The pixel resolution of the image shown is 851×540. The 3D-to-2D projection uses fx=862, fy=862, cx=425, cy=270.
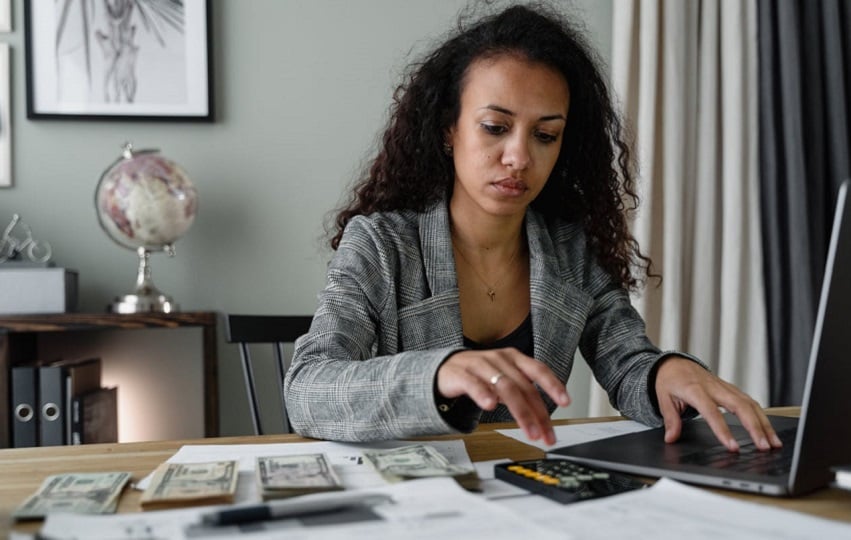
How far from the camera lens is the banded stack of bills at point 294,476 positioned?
740 millimetres

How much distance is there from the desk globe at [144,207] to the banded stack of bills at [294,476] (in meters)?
1.40

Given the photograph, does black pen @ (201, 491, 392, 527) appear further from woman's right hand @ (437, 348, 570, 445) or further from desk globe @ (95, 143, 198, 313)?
desk globe @ (95, 143, 198, 313)

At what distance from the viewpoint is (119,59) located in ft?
7.93

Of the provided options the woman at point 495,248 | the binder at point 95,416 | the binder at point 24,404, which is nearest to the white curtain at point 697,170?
the woman at point 495,248

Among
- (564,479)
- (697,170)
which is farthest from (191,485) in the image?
(697,170)

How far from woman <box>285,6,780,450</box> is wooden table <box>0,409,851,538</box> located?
11 centimetres

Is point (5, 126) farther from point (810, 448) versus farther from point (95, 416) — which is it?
point (810, 448)

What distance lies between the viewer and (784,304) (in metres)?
2.66

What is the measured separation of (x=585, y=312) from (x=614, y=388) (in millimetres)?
156

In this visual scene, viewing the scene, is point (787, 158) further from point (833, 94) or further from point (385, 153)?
point (385, 153)

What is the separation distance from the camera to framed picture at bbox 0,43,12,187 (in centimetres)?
235

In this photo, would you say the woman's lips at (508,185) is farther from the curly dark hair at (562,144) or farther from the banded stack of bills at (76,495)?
the banded stack of bills at (76,495)

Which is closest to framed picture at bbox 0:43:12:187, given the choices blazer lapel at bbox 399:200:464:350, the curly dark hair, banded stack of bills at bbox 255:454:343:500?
the curly dark hair

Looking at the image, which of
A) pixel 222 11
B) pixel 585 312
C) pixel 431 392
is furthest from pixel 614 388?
pixel 222 11
